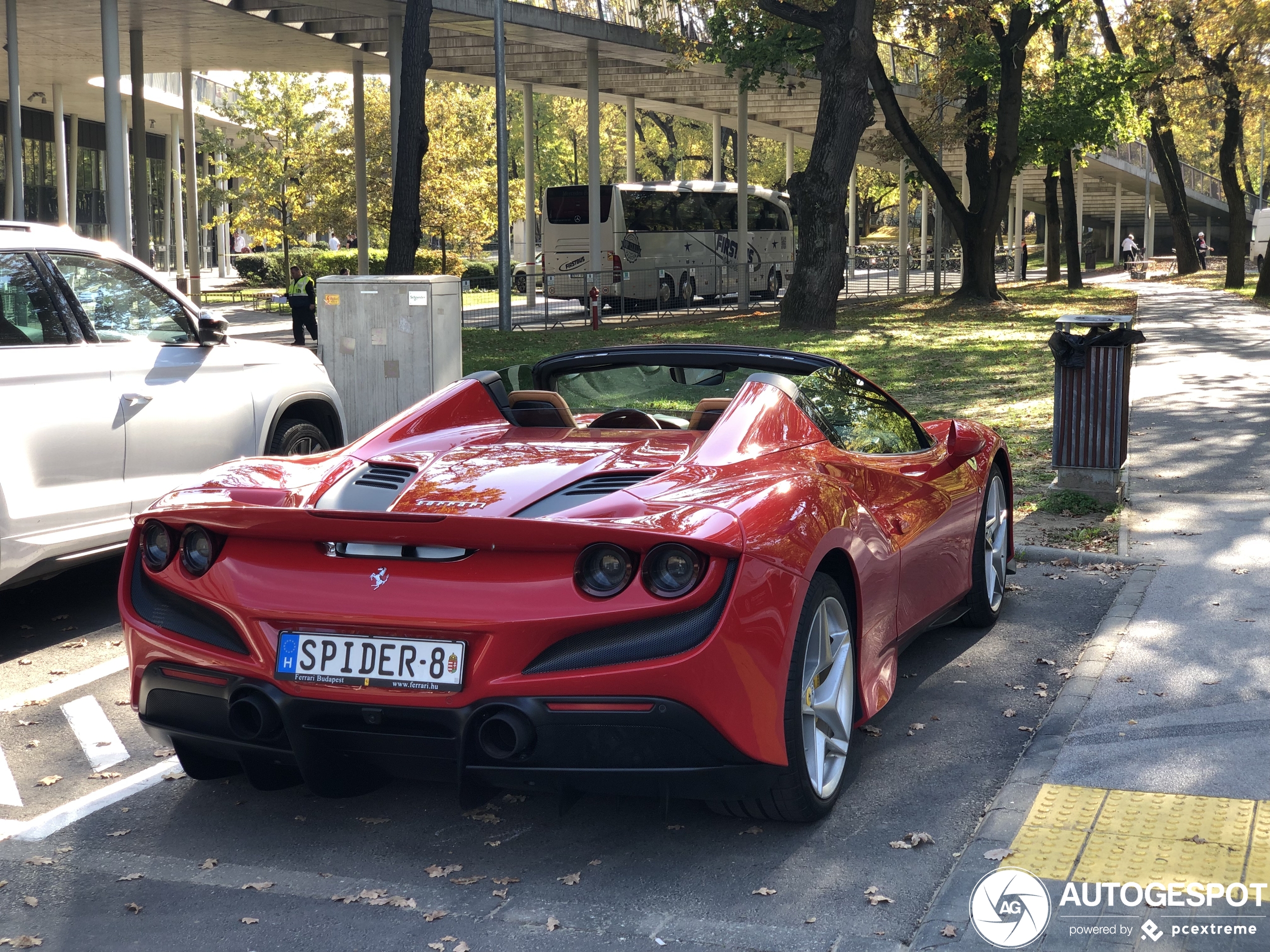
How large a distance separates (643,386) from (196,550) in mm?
1997

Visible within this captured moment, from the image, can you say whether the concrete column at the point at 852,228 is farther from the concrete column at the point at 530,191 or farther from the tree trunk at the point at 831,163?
the tree trunk at the point at 831,163

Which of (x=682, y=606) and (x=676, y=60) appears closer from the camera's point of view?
(x=682, y=606)

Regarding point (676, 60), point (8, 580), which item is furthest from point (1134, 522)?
point (676, 60)

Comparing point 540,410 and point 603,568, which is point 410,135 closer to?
point 540,410

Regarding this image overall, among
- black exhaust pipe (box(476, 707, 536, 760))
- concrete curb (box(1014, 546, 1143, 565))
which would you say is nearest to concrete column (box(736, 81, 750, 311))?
concrete curb (box(1014, 546, 1143, 565))

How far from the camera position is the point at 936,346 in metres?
22.8

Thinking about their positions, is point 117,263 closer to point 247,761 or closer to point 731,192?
point 247,761

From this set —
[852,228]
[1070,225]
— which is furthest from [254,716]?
[852,228]

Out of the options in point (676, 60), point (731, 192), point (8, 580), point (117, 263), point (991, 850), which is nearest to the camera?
point (991, 850)

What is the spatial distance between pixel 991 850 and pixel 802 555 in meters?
0.97

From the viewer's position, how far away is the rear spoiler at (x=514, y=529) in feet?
11.8

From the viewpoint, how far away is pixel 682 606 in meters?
3.57

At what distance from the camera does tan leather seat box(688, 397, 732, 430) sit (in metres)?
4.74

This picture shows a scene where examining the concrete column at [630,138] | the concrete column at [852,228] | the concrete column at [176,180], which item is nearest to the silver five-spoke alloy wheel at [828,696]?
the concrete column at [630,138]
